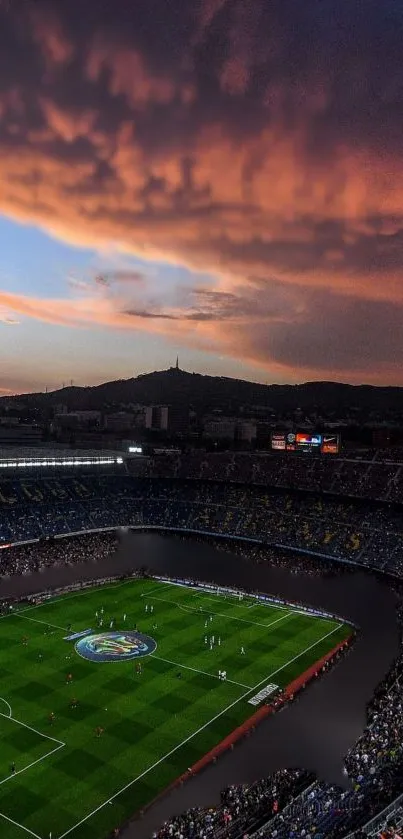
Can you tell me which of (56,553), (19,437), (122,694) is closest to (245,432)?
(19,437)

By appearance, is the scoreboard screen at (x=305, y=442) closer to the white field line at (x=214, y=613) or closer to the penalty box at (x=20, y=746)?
the white field line at (x=214, y=613)

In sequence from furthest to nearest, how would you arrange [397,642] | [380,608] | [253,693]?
1. [380,608]
2. [397,642]
3. [253,693]

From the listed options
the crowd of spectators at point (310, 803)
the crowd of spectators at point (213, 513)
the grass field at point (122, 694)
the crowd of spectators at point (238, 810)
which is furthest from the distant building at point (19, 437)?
the crowd of spectators at point (310, 803)

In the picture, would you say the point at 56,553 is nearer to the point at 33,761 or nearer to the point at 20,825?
the point at 33,761

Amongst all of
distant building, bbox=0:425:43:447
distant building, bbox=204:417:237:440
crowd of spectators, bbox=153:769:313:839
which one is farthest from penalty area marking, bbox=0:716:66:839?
distant building, bbox=204:417:237:440

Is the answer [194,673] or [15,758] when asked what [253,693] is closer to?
[194,673]

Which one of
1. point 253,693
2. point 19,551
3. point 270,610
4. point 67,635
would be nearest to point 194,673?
point 253,693
